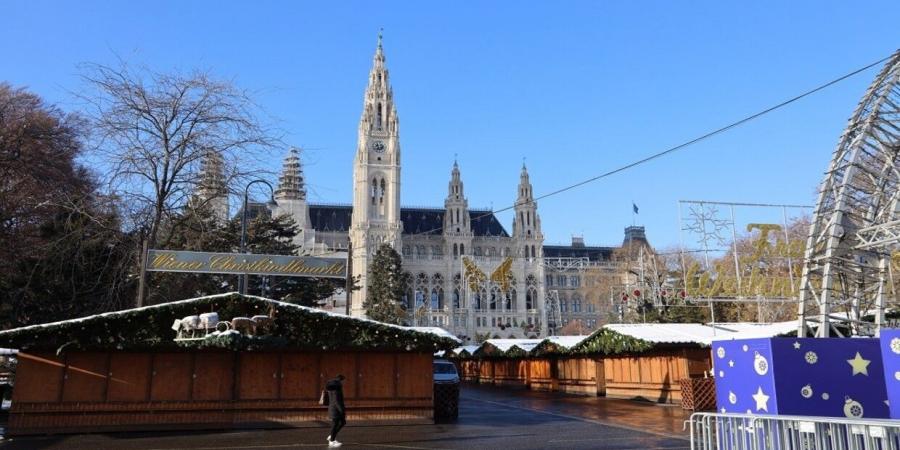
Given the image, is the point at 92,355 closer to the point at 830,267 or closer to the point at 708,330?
the point at 830,267

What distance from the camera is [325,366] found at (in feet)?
50.7

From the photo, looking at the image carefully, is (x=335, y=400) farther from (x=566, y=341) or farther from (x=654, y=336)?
(x=566, y=341)

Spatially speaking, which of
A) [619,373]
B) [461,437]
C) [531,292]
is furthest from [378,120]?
[461,437]

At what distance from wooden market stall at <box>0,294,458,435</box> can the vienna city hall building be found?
6903 cm

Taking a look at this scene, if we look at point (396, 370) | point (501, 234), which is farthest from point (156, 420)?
point (501, 234)

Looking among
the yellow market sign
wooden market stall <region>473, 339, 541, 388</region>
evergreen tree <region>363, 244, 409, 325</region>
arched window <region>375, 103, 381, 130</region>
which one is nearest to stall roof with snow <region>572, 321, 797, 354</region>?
wooden market stall <region>473, 339, 541, 388</region>

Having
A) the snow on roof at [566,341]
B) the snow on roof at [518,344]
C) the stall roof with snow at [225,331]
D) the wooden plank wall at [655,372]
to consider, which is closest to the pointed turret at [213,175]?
the stall roof with snow at [225,331]

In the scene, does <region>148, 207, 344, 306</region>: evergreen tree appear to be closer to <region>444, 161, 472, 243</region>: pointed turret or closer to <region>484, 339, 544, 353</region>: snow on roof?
<region>484, 339, 544, 353</region>: snow on roof

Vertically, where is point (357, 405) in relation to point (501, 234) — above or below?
below

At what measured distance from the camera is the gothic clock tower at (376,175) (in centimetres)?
9169

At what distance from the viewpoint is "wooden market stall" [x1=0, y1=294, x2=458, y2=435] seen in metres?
13.8

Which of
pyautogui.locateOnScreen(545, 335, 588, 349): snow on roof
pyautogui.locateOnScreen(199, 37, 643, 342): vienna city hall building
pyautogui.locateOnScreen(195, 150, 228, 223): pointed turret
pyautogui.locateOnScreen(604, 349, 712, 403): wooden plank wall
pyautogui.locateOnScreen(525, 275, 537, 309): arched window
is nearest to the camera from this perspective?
pyautogui.locateOnScreen(195, 150, 228, 223): pointed turret

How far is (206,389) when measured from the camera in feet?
48.6

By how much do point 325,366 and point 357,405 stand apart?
122 centimetres
